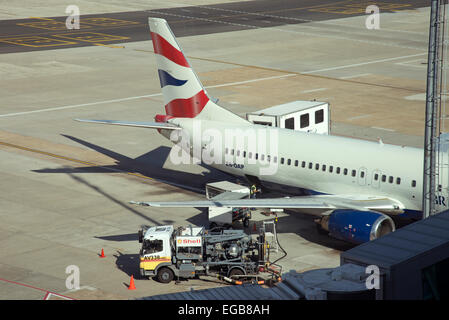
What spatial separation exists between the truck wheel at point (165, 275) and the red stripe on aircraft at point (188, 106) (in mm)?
14570

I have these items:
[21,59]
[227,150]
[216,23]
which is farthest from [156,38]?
[216,23]

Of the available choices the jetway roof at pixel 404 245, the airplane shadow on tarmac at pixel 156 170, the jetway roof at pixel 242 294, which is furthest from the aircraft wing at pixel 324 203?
the jetway roof at pixel 242 294

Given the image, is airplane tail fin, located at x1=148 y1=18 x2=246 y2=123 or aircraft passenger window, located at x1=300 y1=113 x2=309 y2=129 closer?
airplane tail fin, located at x1=148 y1=18 x2=246 y2=123

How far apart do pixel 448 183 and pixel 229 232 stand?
10945 mm

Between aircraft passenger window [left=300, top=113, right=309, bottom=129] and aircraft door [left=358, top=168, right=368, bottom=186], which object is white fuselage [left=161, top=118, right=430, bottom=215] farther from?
A: aircraft passenger window [left=300, top=113, right=309, bottom=129]

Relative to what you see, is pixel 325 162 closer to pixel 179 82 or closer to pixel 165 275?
pixel 179 82

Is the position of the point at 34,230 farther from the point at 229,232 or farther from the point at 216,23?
the point at 216,23

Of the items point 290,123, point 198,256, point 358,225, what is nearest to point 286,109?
point 290,123

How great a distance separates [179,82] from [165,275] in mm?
16108

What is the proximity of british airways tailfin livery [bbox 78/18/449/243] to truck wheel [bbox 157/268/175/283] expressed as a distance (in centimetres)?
304

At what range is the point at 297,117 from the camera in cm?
5116

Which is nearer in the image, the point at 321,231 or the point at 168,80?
the point at 321,231

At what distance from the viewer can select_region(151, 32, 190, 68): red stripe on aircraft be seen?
4681 cm

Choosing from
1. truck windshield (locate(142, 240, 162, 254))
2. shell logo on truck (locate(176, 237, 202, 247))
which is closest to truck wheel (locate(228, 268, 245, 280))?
shell logo on truck (locate(176, 237, 202, 247))
